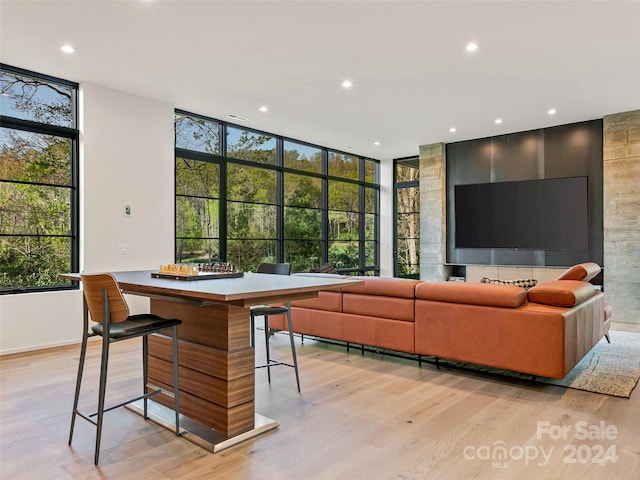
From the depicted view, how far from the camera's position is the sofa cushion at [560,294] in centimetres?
322

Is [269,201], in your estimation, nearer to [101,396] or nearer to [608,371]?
[608,371]

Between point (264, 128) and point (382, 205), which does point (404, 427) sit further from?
point (382, 205)

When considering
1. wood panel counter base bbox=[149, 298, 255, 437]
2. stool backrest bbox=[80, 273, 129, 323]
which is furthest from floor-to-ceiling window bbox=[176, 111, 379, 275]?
stool backrest bbox=[80, 273, 129, 323]

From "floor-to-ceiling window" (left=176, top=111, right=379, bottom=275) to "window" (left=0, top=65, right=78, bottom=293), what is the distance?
1344 millimetres

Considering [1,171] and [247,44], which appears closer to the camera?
[247,44]

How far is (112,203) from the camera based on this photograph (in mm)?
5133

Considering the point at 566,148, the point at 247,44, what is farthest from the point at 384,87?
the point at 566,148

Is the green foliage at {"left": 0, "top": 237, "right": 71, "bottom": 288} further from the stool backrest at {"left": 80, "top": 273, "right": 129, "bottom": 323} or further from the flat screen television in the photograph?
the flat screen television

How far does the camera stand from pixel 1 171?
177 inches

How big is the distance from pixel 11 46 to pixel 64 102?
3.08ft

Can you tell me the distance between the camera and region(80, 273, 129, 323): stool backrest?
7.40 feet

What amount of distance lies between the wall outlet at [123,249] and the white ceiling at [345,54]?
181 centimetres

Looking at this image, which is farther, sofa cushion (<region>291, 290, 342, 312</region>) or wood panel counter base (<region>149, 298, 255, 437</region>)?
sofa cushion (<region>291, 290, 342, 312</region>)

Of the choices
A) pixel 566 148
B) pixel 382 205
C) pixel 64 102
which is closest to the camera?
pixel 64 102
